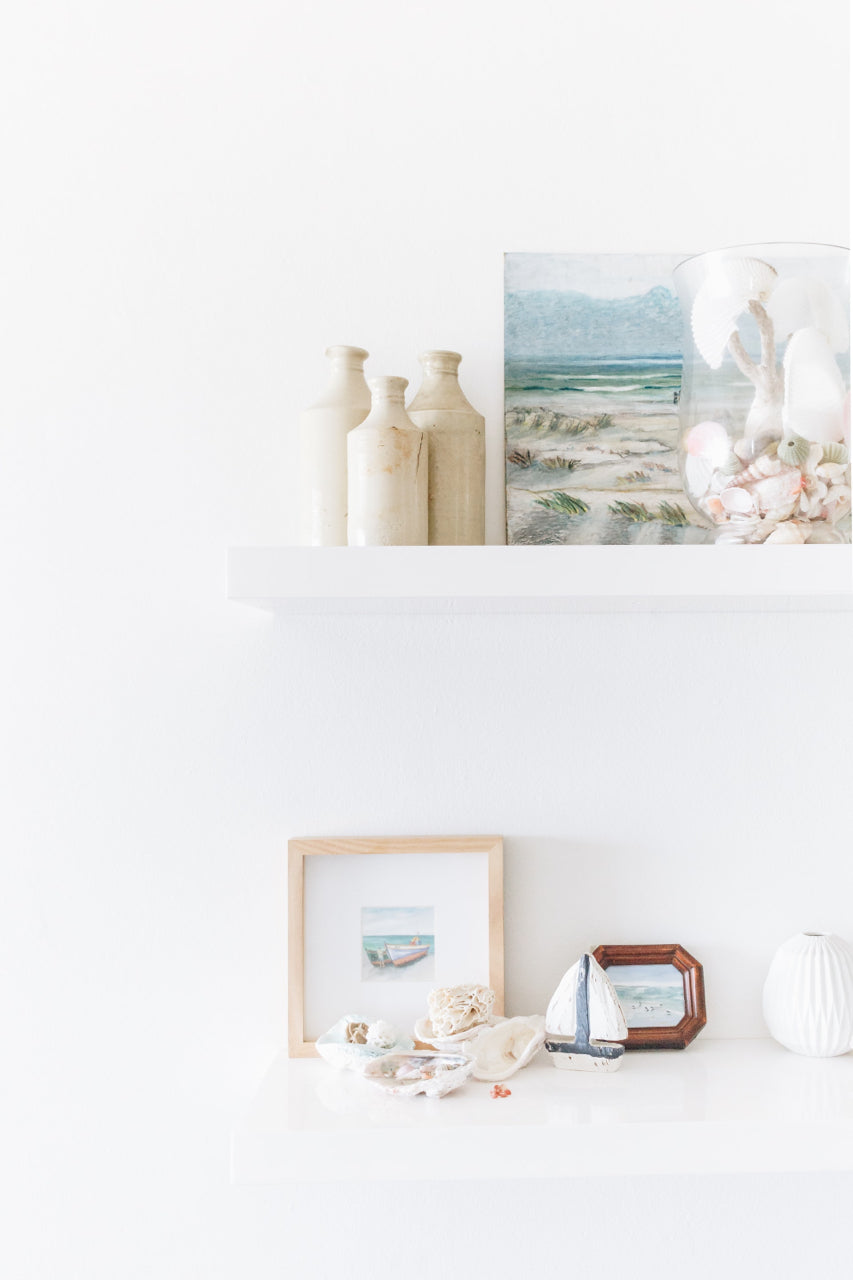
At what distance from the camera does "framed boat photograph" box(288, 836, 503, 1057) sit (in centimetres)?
99

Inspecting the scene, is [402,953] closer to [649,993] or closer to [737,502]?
[649,993]

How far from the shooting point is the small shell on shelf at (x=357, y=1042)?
91 centimetres

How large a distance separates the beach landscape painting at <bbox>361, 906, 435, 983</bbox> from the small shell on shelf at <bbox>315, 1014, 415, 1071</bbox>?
5 cm

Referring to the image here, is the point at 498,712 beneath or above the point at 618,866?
above

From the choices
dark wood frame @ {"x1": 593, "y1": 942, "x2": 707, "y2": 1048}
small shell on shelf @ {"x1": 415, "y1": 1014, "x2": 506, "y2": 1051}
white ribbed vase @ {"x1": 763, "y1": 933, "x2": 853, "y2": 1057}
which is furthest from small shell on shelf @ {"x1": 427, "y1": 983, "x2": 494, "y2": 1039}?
white ribbed vase @ {"x1": 763, "y1": 933, "x2": 853, "y2": 1057}

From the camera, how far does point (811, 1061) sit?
3.11 ft

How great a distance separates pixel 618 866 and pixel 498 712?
0.18 meters

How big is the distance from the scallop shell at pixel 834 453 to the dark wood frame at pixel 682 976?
44 centimetres

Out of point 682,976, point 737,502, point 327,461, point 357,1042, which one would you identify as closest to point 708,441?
point 737,502

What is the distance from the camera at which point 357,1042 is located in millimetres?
933

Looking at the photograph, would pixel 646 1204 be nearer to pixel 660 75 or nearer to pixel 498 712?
pixel 498 712

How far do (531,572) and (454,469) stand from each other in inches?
5.4

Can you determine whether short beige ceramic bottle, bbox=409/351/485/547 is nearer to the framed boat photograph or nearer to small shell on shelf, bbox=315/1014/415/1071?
the framed boat photograph

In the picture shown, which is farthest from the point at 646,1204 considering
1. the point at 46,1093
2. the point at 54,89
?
the point at 54,89
